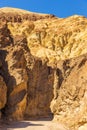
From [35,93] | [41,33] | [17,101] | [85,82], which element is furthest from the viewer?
[41,33]

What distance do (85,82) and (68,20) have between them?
61701 millimetres

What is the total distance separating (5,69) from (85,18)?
5526cm

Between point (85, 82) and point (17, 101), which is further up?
point (85, 82)

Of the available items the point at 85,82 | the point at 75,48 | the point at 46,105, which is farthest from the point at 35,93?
the point at 75,48

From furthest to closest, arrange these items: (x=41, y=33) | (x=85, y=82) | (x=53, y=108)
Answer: (x=41, y=33), (x=53, y=108), (x=85, y=82)

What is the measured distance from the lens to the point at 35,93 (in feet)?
178

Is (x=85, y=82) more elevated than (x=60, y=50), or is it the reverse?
(x=85, y=82)

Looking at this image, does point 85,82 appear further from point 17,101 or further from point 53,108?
point 17,101

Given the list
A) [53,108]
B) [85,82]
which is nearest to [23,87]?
[53,108]

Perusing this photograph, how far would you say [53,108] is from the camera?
4300 cm

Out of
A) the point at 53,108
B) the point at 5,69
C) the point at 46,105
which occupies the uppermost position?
the point at 5,69

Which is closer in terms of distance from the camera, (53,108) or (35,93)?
(53,108)

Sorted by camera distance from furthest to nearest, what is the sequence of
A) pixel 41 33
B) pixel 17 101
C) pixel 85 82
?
pixel 41 33 → pixel 17 101 → pixel 85 82

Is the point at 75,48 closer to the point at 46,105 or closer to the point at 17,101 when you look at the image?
the point at 46,105
